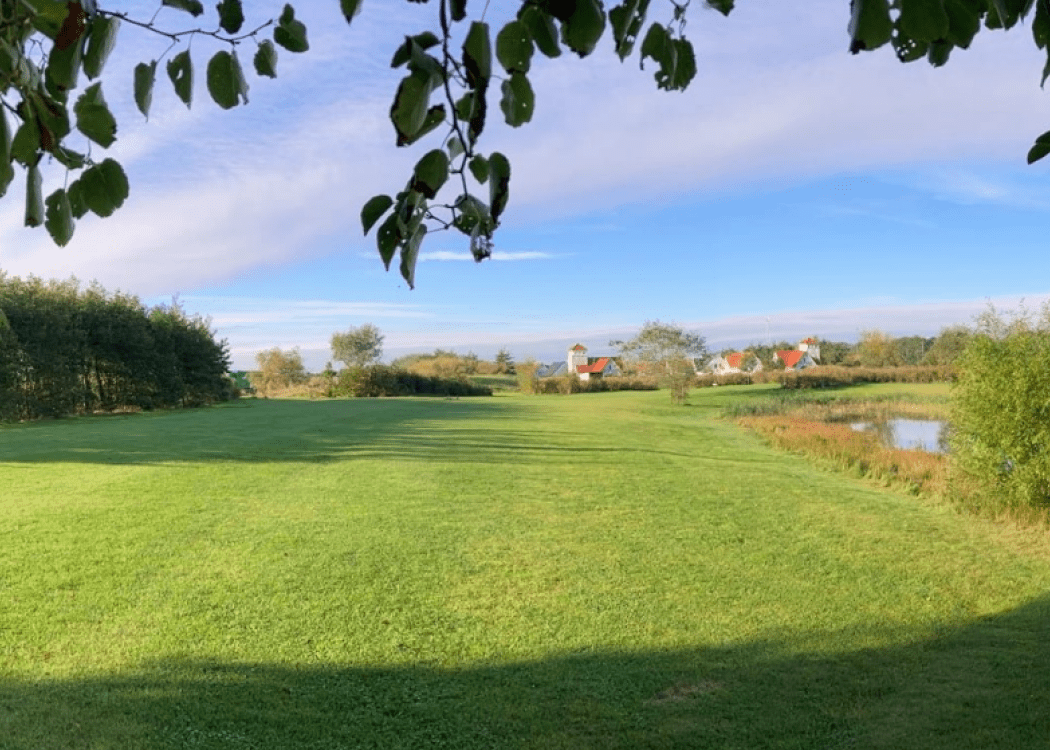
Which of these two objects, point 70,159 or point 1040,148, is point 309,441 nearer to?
point 70,159

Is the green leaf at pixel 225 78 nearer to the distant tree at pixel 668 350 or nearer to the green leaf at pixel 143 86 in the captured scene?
the green leaf at pixel 143 86

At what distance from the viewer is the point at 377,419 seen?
18.0 meters

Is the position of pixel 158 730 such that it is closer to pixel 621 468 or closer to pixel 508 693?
pixel 508 693

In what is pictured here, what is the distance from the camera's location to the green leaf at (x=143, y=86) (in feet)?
4.42

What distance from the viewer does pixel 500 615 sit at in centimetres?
456

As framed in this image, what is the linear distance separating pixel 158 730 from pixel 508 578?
2584 mm

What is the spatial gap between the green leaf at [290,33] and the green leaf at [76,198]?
1.55ft

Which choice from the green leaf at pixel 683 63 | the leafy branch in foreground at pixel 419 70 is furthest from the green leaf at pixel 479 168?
the green leaf at pixel 683 63

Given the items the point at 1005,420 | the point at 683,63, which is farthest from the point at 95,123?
the point at 1005,420

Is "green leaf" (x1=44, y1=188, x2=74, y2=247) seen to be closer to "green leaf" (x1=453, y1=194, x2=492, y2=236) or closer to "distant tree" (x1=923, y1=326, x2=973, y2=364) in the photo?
"green leaf" (x1=453, y1=194, x2=492, y2=236)

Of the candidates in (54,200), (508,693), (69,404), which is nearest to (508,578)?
(508,693)

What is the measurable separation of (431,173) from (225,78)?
0.61 metres

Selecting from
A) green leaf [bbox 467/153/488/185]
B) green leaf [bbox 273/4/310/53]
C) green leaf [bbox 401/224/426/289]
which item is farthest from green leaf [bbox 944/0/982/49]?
green leaf [bbox 273/4/310/53]

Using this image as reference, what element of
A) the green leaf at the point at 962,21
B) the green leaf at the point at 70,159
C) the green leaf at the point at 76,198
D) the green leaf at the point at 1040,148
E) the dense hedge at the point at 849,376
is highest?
the green leaf at the point at 962,21
